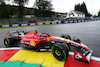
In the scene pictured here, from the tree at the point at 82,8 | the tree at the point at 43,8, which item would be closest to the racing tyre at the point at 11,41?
the tree at the point at 43,8

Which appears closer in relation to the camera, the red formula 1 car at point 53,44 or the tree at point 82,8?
the red formula 1 car at point 53,44

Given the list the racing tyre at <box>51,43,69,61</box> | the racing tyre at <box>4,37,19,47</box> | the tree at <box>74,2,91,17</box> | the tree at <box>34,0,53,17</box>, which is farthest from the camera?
the tree at <box>74,2,91,17</box>

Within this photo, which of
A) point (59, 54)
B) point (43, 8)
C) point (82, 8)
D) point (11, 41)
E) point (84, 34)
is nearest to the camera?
point (59, 54)

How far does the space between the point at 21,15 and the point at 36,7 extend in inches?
483

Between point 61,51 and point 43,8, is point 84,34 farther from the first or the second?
point 43,8

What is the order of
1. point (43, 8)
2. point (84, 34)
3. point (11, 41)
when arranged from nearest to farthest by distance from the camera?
point (11, 41) < point (84, 34) < point (43, 8)

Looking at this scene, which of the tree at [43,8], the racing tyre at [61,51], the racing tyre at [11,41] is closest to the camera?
the racing tyre at [61,51]

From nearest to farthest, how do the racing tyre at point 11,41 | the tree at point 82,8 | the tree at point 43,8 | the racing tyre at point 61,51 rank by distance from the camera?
the racing tyre at point 61,51 → the racing tyre at point 11,41 → the tree at point 43,8 → the tree at point 82,8

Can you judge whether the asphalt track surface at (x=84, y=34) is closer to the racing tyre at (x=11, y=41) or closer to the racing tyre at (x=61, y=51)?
the racing tyre at (x=11, y=41)

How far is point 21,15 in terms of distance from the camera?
→ 3403 cm

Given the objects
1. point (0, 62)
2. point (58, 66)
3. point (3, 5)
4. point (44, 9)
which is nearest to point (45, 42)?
point (58, 66)

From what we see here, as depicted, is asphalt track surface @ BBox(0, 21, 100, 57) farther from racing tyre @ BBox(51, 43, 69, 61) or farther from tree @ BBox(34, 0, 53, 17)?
tree @ BBox(34, 0, 53, 17)

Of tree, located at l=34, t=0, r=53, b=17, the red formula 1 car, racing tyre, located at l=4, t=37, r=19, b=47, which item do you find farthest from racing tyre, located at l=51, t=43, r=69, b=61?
tree, located at l=34, t=0, r=53, b=17

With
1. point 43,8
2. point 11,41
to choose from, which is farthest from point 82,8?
point 11,41
